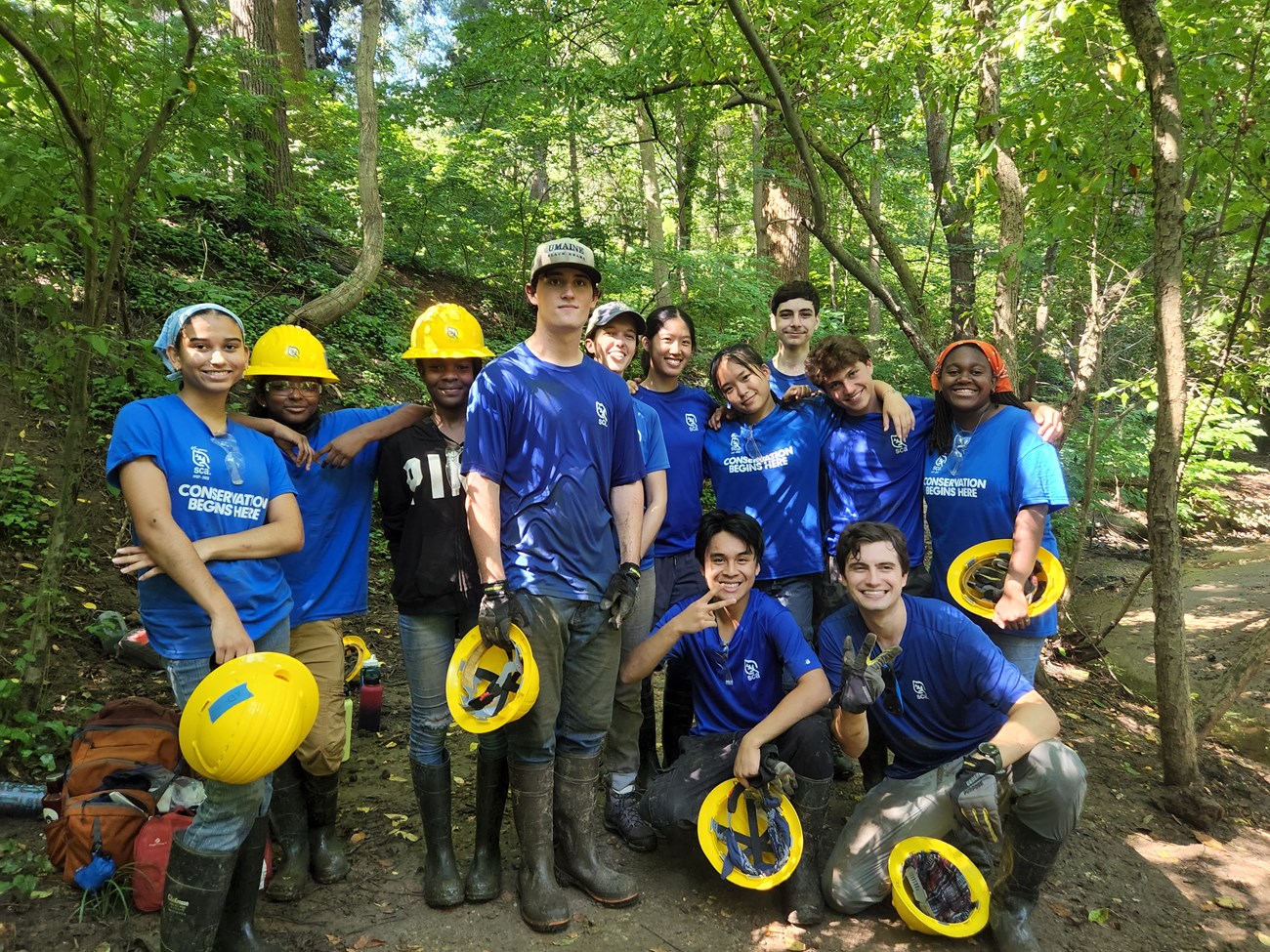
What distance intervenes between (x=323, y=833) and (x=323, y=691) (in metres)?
0.61

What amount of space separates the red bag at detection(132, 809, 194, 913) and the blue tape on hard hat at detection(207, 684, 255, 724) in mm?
926

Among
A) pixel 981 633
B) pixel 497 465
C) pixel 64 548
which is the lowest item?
pixel 981 633

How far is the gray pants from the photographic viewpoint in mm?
3105

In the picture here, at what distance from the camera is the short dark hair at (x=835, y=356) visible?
4.05 meters

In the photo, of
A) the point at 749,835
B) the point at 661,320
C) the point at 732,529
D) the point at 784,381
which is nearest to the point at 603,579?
the point at 732,529

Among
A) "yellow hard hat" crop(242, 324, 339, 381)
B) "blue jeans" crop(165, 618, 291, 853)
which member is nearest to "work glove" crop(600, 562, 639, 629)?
"blue jeans" crop(165, 618, 291, 853)

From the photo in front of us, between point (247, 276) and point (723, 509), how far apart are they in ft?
25.7

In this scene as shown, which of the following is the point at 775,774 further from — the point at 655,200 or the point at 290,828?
the point at 655,200

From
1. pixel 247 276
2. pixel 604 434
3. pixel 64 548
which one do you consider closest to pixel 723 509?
pixel 604 434

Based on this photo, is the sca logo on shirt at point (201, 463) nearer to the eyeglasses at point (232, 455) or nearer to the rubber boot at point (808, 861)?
the eyeglasses at point (232, 455)

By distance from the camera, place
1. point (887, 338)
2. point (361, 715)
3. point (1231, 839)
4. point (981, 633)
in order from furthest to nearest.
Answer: point (887, 338), point (361, 715), point (1231, 839), point (981, 633)

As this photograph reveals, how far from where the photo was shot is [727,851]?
3369 mm

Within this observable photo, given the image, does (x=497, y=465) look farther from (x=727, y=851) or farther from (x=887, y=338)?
(x=887, y=338)

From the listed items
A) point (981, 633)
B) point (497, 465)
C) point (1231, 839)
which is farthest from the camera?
point (1231, 839)
